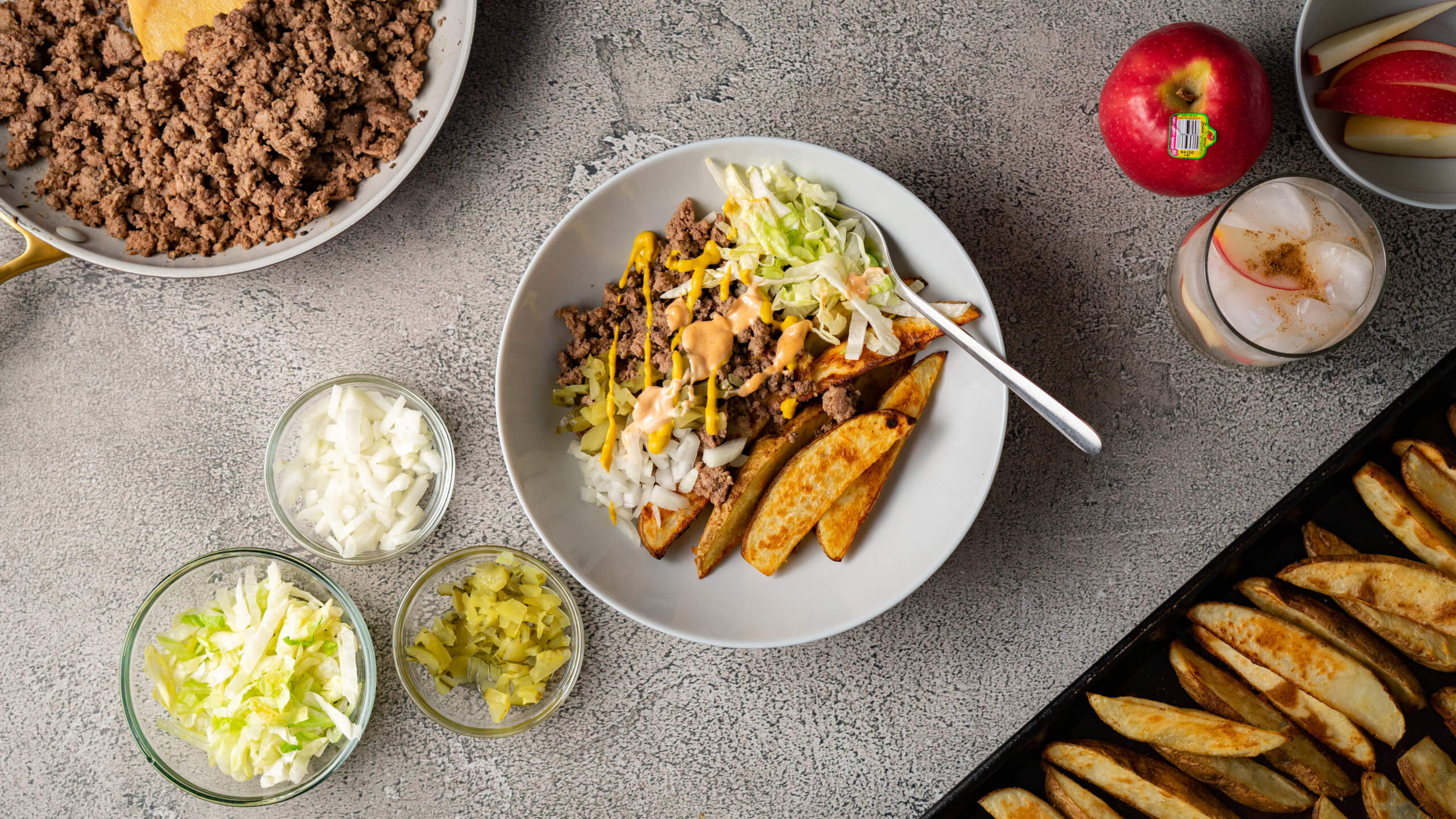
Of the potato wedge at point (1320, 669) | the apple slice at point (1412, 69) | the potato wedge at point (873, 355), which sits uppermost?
the apple slice at point (1412, 69)

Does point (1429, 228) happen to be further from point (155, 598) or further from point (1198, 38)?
point (155, 598)

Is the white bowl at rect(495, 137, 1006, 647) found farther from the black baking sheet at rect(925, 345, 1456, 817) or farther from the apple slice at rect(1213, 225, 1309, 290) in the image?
the apple slice at rect(1213, 225, 1309, 290)

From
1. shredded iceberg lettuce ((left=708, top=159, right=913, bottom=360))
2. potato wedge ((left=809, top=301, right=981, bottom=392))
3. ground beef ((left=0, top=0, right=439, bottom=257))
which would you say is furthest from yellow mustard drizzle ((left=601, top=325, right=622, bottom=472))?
ground beef ((left=0, top=0, right=439, bottom=257))

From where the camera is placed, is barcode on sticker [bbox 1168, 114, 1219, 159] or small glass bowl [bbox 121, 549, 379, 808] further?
small glass bowl [bbox 121, 549, 379, 808]

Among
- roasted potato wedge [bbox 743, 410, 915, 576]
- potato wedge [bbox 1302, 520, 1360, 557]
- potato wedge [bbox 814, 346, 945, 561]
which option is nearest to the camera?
roasted potato wedge [bbox 743, 410, 915, 576]

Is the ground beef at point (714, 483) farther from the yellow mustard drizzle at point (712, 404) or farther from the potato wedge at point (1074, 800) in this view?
the potato wedge at point (1074, 800)

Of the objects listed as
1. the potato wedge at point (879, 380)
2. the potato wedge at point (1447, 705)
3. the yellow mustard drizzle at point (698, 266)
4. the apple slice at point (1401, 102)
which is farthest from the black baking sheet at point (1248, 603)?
the yellow mustard drizzle at point (698, 266)

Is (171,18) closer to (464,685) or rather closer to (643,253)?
(643,253)
